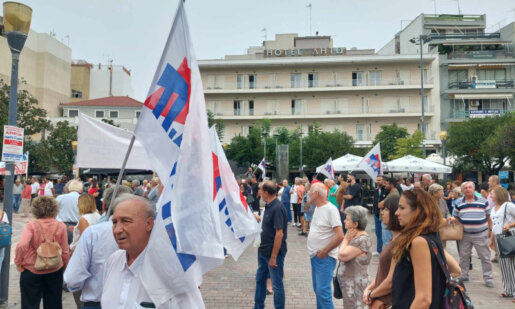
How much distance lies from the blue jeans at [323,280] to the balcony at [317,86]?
48.9 metres

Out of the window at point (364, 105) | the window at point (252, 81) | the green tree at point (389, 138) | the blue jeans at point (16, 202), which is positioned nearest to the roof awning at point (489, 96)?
the green tree at point (389, 138)

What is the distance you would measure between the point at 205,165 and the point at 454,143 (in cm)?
3925

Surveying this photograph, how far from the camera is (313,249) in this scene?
525cm

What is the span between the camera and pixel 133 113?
56594 millimetres

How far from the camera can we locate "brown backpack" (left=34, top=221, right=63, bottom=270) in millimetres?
4605

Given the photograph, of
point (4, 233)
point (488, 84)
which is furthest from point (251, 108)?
point (4, 233)

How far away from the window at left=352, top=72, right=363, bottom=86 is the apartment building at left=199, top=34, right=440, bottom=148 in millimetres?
120

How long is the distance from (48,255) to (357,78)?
2054 inches

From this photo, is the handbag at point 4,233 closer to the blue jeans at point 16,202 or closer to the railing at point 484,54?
the blue jeans at point 16,202

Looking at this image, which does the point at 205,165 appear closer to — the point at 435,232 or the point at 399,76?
the point at 435,232

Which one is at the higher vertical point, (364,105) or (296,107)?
(364,105)

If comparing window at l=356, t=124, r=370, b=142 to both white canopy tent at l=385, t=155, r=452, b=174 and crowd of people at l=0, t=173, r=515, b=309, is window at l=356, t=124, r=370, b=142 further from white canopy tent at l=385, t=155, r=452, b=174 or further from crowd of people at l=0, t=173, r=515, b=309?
crowd of people at l=0, t=173, r=515, b=309

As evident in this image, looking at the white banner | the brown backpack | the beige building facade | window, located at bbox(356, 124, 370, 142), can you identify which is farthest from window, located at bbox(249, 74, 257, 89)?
the brown backpack

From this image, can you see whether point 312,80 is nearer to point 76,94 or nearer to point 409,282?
point 76,94
